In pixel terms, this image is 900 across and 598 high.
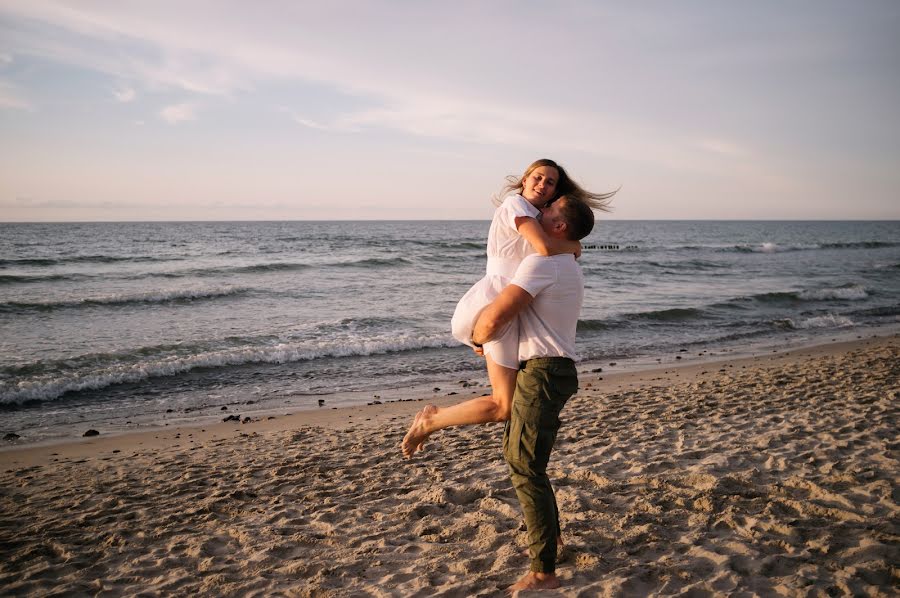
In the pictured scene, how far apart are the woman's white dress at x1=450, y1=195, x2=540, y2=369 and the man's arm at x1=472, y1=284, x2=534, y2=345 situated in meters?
0.07

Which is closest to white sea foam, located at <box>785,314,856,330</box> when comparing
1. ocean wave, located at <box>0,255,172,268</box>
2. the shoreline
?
the shoreline

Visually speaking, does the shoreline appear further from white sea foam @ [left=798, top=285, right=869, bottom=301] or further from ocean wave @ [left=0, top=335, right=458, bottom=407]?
white sea foam @ [left=798, top=285, right=869, bottom=301]

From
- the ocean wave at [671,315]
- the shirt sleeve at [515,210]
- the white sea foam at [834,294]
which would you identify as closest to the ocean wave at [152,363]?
the ocean wave at [671,315]

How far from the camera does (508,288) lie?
2.89m

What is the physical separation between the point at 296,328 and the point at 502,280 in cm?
1182

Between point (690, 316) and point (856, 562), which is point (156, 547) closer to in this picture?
point (856, 562)

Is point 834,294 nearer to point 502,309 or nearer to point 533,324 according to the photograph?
point 533,324

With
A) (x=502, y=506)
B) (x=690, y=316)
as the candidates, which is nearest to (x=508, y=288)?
(x=502, y=506)

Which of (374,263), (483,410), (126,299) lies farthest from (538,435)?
(374,263)

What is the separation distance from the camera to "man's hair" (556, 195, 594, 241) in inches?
117

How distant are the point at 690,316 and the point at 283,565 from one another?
52.8 ft

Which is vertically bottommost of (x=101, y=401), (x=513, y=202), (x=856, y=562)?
(x=101, y=401)

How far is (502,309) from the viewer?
2.89 metres

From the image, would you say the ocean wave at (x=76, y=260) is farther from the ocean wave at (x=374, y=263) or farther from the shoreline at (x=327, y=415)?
the shoreline at (x=327, y=415)
